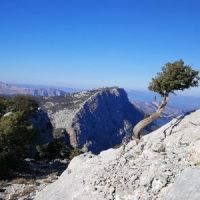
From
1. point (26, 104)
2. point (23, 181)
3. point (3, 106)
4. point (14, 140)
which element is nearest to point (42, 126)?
point (26, 104)

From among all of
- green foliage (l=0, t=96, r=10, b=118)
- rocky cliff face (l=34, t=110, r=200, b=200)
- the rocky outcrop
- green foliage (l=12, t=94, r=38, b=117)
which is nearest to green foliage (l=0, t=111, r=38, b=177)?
rocky cliff face (l=34, t=110, r=200, b=200)

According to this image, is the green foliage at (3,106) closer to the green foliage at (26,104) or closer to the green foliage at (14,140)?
the green foliage at (26,104)

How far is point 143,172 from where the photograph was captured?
22.2m

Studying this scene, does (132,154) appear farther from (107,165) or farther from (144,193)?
(144,193)

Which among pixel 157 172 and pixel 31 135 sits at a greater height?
pixel 157 172

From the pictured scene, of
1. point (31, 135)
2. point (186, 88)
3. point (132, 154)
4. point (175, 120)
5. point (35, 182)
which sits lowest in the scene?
point (35, 182)

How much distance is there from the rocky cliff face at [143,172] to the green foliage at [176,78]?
5.81m

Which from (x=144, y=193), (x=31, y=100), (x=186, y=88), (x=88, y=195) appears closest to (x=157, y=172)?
(x=144, y=193)

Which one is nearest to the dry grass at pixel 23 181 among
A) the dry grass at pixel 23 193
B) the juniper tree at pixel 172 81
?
the dry grass at pixel 23 193

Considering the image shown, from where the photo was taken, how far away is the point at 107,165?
26.0 metres

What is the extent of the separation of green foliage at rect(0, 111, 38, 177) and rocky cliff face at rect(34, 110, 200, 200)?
18902mm

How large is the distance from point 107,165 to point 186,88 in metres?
16.1

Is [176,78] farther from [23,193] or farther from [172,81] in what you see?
[23,193]

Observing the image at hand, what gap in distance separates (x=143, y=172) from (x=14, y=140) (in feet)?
107
